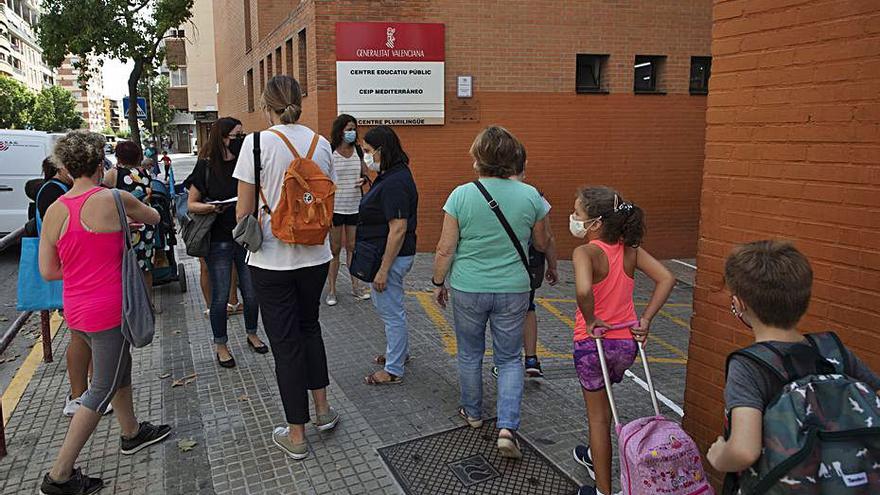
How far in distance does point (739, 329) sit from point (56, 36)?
746 inches

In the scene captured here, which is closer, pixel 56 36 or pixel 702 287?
pixel 702 287

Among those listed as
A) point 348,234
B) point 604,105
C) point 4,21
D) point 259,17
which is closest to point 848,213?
point 348,234

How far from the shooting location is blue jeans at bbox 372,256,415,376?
459 centimetres

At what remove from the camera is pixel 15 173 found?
10.6 metres

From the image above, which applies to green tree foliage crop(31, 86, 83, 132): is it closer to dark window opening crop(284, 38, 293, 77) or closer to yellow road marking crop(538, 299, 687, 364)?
dark window opening crop(284, 38, 293, 77)

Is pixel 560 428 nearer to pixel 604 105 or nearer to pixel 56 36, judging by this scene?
pixel 604 105

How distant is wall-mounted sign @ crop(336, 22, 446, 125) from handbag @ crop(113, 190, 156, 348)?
7.17m

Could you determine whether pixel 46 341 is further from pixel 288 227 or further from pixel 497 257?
pixel 497 257

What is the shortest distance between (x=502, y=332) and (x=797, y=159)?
1.74 metres

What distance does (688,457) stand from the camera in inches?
93.0

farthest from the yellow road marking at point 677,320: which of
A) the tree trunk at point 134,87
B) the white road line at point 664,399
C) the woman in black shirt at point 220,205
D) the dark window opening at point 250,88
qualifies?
the tree trunk at point 134,87

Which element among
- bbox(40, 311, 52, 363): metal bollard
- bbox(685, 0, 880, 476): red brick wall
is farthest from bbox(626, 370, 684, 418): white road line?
bbox(40, 311, 52, 363): metal bollard

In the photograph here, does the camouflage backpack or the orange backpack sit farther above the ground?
the orange backpack

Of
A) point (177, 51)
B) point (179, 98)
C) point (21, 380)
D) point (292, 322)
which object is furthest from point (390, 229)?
point (179, 98)
